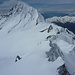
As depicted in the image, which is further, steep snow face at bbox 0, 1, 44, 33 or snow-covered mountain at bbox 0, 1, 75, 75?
steep snow face at bbox 0, 1, 44, 33

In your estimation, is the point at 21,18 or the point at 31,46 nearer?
the point at 31,46

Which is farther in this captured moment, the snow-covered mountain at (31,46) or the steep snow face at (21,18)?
the steep snow face at (21,18)

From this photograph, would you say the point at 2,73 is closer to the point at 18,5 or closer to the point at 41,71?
the point at 41,71

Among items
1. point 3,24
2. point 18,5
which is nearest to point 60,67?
point 3,24

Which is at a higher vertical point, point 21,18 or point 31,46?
point 31,46

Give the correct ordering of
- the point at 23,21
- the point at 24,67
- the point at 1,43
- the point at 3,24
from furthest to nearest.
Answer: the point at 3,24 → the point at 23,21 → the point at 1,43 → the point at 24,67
